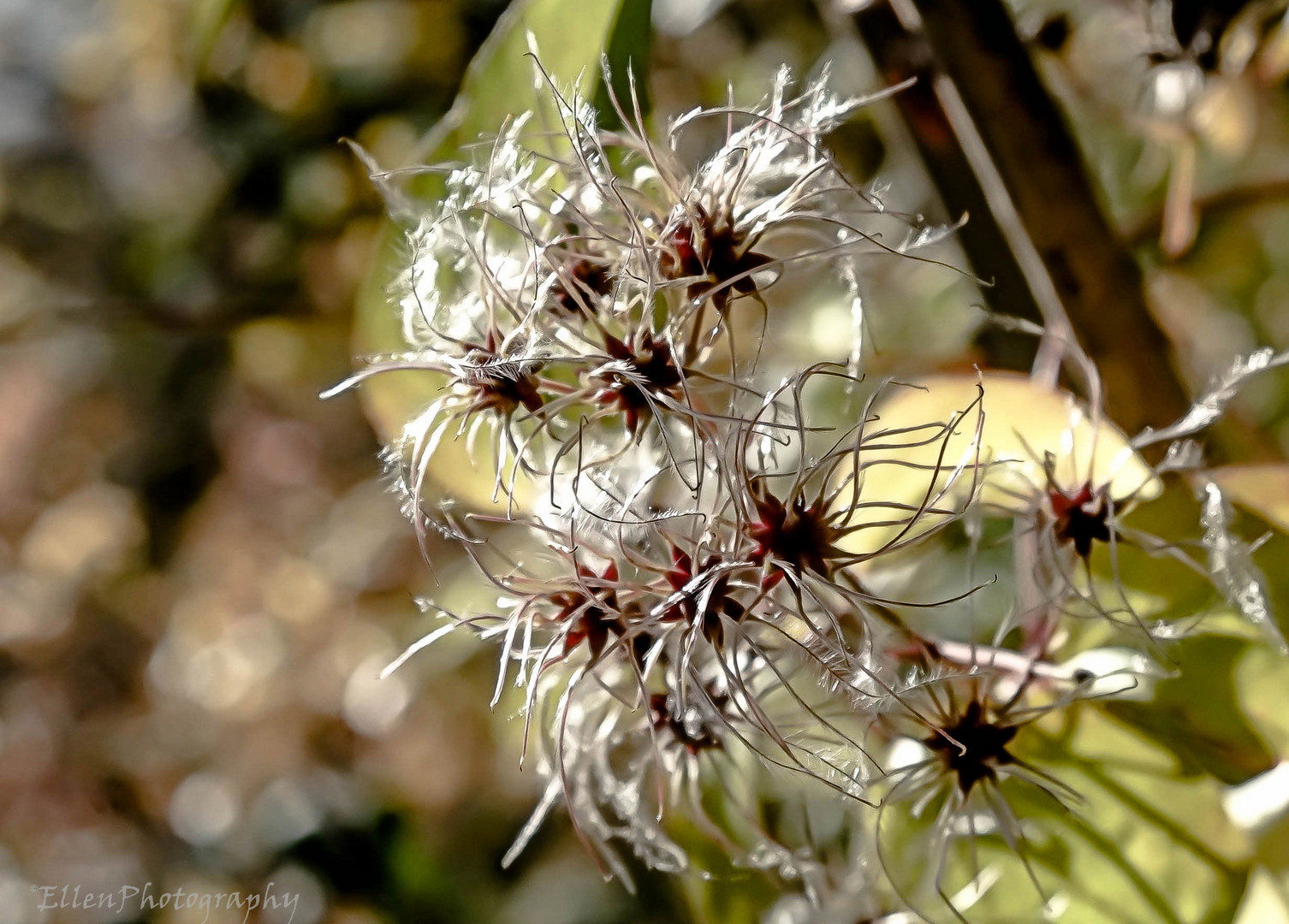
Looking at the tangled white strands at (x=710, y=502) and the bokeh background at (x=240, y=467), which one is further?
the bokeh background at (x=240, y=467)

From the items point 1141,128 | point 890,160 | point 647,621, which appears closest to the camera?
point 647,621

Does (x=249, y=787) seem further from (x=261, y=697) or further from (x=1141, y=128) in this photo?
(x=1141, y=128)

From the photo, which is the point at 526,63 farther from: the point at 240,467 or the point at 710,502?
the point at 240,467

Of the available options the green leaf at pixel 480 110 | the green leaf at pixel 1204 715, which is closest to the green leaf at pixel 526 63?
the green leaf at pixel 480 110

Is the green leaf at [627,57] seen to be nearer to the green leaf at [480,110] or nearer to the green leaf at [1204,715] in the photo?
the green leaf at [480,110]

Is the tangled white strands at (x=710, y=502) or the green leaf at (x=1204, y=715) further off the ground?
the tangled white strands at (x=710, y=502)

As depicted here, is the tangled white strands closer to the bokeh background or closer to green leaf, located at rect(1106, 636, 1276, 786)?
green leaf, located at rect(1106, 636, 1276, 786)

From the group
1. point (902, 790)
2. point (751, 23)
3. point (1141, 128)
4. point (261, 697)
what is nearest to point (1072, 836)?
point (902, 790)
